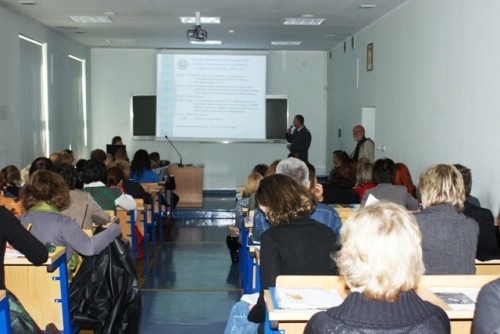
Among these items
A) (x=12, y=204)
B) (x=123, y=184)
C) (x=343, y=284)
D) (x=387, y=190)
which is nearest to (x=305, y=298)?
(x=343, y=284)

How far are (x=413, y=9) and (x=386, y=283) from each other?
21.3 feet

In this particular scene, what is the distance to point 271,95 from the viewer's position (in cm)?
1318

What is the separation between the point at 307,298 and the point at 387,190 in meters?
2.73

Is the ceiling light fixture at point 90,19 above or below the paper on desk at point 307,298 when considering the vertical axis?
above

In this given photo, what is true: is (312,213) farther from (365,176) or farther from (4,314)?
(365,176)

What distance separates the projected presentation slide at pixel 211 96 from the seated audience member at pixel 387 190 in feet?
23.6

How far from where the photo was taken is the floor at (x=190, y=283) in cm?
484

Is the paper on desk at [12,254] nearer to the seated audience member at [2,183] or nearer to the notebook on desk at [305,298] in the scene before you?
the notebook on desk at [305,298]

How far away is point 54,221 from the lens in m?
3.67

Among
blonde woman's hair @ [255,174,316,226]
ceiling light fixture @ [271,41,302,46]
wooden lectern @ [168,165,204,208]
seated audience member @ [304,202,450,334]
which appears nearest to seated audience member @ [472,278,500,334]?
seated audience member @ [304,202,450,334]

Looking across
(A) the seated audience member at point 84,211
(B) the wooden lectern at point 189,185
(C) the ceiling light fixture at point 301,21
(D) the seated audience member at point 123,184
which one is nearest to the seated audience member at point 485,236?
(A) the seated audience member at point 84,211

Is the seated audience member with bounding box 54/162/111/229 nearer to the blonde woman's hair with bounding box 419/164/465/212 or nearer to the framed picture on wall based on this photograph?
the blonde woman's hair with bounding box 419/164/465/212

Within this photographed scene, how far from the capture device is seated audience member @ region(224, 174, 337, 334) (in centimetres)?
278

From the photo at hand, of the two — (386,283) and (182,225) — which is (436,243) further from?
(182,225)
